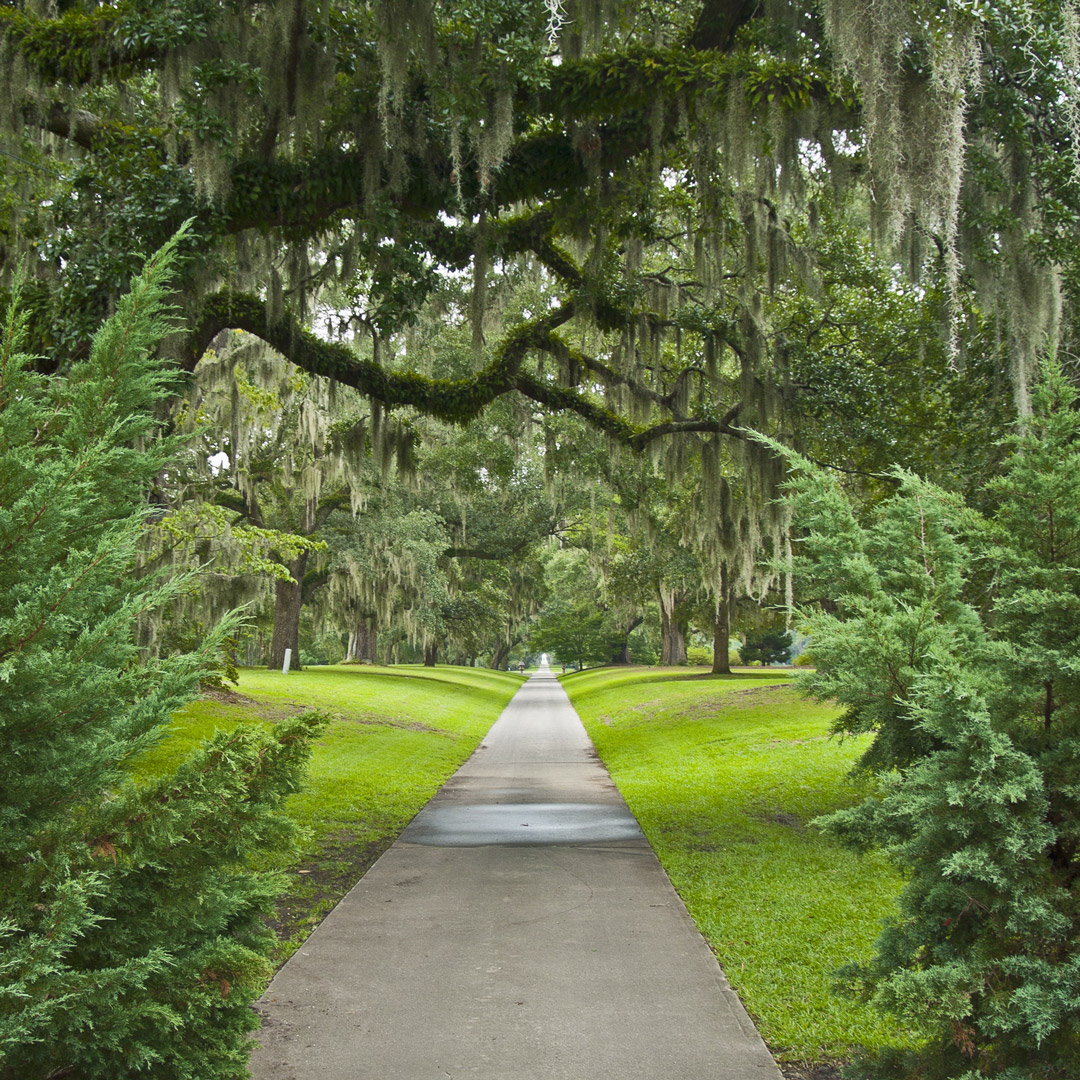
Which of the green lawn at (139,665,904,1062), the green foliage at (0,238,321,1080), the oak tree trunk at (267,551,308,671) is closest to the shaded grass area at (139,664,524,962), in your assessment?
the green lawn at (139,665,904,1062)

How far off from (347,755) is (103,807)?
38.4ft

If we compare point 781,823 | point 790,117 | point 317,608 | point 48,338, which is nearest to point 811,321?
point 790,117

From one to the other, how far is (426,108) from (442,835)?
675 centimetres

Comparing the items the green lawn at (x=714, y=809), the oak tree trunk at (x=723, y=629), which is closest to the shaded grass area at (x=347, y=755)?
the green lawn at (x=714, y=809)

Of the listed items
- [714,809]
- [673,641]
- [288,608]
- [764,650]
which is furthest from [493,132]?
[764,650]

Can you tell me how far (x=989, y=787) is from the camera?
2.54 metres

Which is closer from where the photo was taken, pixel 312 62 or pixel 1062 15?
pixel 1062 15

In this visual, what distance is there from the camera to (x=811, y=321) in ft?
41.8

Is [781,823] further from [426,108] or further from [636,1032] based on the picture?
[426,108]

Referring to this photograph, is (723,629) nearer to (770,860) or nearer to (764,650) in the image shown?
(770,860)

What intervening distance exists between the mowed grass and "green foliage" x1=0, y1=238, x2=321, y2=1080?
1.98 m

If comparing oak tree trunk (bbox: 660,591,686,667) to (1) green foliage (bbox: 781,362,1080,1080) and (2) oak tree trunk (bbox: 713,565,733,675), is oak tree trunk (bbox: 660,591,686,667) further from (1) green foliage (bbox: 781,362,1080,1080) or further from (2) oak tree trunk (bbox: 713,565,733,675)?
(1) green foliage (bbox: 781,362,1080,1080)

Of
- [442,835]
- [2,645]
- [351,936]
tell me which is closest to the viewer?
[2,645]

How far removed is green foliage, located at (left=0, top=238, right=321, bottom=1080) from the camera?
6.72ft
